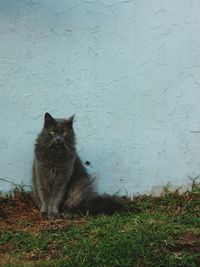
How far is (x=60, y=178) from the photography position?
6.86 meters

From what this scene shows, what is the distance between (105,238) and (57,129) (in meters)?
1.43

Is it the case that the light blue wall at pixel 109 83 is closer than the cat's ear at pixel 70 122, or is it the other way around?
the cat's ear at pixel 70 122

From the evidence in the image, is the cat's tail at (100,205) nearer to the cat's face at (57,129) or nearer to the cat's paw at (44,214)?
the cat's paw at (44,214)

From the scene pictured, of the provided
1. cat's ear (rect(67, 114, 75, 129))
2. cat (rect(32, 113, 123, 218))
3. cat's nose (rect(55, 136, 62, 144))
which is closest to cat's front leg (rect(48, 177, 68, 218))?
cat (rect(32, 113, 123, 218))

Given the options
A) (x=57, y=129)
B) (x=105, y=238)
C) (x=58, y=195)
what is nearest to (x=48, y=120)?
(x=57, y=129)

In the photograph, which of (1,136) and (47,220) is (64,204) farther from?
(1,136)

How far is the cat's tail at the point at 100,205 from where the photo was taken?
6.70 meters

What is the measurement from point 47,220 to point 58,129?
0.90 meters

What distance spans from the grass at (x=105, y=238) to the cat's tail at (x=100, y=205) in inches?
4.9

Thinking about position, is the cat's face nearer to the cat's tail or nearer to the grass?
the cat's tail

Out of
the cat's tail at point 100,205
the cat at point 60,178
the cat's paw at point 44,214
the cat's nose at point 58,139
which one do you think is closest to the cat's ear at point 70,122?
the cat at point 60,178

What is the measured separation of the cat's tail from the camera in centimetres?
670

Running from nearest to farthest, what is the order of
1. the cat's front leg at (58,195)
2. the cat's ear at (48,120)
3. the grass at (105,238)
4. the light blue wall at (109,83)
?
the grass at (105,238), the cat's ear at (48,120), the cat's front leg at (58,195), the light blue wall at (109,83)

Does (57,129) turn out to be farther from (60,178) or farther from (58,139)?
(60,178)
